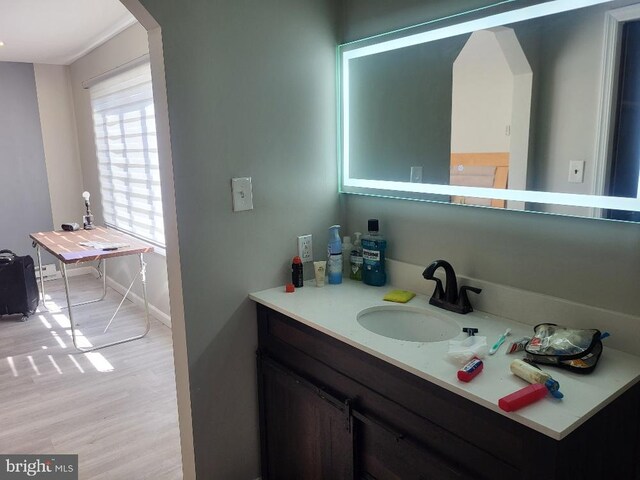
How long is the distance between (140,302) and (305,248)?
115 inches

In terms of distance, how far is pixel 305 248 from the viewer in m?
1.95

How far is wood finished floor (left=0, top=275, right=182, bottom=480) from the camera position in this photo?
2.30 m

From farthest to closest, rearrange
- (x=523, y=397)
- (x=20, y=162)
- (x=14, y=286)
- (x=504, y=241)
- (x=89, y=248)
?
(x=20, y=162), (x=14, y=286), (x=89, y=248), (x=504, y=241), (x=523, y=397)

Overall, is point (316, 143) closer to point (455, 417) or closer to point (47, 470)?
point (455, 417)

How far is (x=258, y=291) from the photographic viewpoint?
6.07ft

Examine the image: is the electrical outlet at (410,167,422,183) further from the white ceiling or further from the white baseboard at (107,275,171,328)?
the white baseboard at (107,275,171,328)

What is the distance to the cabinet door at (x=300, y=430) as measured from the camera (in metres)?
1.51

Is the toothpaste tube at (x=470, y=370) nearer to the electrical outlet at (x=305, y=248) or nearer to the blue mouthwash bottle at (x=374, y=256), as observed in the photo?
the blue mouthwash bottle at (x=374, y=256)

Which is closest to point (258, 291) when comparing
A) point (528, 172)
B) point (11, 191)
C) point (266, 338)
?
point (266, 338)

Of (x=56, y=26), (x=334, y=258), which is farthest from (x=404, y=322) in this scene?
(x=56, y=26)

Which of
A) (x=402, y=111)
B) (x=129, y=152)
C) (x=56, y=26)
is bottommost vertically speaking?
(x=129, y=152)

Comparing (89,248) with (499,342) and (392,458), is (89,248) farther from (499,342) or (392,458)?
(499,342)

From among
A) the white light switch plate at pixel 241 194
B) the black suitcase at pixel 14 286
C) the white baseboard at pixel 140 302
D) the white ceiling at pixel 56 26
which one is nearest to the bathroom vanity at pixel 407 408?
the white light switch plate at pixel 241 194

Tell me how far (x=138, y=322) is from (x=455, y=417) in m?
3.35
